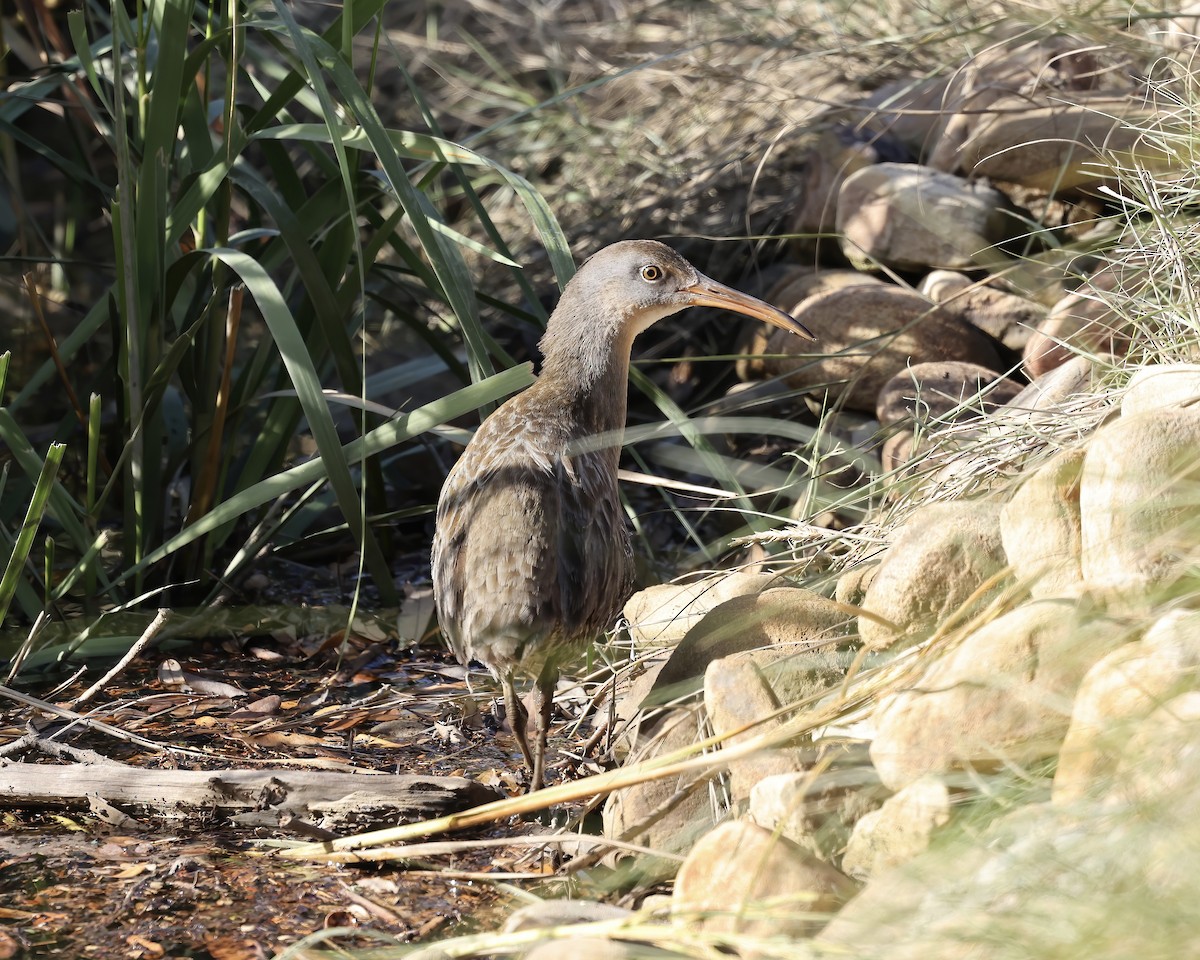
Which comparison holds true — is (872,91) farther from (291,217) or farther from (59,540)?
(59,540)

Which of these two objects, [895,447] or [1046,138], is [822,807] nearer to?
[895,447]

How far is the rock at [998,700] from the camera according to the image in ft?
6.93

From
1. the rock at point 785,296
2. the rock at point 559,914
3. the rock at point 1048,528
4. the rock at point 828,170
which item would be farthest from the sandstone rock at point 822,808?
the rock at point 828,170

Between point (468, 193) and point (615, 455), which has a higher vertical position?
point (468, 193)

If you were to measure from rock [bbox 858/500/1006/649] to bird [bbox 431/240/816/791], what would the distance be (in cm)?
71

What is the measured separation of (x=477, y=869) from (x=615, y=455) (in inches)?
43.5

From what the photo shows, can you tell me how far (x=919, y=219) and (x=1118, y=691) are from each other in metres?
2.81

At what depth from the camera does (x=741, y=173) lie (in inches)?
204

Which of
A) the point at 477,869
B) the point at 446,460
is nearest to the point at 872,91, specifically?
the point at 446,460

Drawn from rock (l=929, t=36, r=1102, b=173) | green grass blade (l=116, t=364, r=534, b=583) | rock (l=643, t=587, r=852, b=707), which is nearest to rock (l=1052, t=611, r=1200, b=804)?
rock (l=643, t=587, r=852, b=707)

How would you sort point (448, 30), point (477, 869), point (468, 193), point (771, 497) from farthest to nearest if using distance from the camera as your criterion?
point (448, 30) → point (771, 497) → point (468, 193) → point (477, 869)

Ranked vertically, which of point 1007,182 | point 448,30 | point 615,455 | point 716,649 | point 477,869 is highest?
point 448,30

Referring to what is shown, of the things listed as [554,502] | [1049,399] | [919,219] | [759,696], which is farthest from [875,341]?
[759,696]

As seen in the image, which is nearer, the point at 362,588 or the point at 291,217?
the point at 291,217
